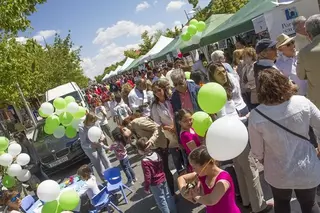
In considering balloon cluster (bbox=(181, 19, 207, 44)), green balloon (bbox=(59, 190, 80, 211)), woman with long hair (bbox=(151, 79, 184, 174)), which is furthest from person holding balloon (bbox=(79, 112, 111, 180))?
balloon cluster (bbox=(181, 19, 207, 44))

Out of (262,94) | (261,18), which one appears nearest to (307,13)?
(261,18)

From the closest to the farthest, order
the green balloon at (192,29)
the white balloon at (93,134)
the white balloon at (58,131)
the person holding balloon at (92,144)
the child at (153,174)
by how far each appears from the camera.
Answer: the child at (153,174), the white balloon at (93,134), the person holding balloon at (92,144), the white balloon at (58,131), the green balloon at (192,29)

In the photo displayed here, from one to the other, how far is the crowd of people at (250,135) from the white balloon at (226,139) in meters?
0.05

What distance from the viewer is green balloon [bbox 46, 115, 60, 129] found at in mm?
6481

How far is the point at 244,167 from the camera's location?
3.61m

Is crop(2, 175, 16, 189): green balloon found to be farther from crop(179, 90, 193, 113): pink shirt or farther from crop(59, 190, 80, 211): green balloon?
crop(179, 90, 193, 113): pink shirt

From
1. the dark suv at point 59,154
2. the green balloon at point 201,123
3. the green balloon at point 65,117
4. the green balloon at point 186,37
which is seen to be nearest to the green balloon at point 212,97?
the green balloon at point 201,123

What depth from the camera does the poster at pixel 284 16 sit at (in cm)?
790

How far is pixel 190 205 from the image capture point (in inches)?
185

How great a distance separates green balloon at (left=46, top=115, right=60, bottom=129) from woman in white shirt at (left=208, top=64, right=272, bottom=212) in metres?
3.82

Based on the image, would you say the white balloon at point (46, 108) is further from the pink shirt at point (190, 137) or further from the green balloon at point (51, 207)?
the pink shirt at point (190, 137)

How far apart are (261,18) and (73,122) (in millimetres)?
5516

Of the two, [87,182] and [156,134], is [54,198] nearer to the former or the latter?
[87,182]

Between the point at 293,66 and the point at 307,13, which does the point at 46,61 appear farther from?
the point at 293,66
